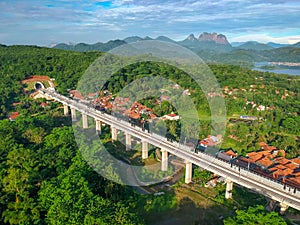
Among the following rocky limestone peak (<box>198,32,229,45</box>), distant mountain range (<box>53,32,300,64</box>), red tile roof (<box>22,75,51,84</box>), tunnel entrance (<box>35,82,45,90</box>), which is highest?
rocky limestone peak (<box>198,32,229,45</box>)

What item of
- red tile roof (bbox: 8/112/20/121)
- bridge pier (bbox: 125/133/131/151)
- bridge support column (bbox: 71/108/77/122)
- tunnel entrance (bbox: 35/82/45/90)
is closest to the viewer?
bridge pier (bbox: 125/133/131/151)

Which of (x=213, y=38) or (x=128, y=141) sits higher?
(x=213, y=38)

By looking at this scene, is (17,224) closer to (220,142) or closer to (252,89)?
(220,142)

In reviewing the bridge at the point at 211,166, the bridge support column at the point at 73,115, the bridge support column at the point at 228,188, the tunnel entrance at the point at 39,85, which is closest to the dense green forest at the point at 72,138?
the bridge support column at the point at 73,115

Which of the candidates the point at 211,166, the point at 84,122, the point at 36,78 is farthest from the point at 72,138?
the point at 36,78

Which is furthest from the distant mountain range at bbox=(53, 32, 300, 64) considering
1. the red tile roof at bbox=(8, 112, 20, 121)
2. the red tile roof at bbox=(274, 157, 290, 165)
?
the red tile roof at bbox=(274, 157, 290, 165)

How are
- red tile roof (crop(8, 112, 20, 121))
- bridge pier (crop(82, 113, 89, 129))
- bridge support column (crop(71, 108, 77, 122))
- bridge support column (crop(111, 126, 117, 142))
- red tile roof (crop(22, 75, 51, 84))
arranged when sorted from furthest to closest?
red tile roof (crop(22, 75, 51, 84)) < bridge support column (crop(71, 108, 77, 122)) < red tile roof (crop(8, 112, 20, 121)) < bridge pier (crop(82, 113, 89, 129)) < bridge support column (crop(111, 126, 117, 142))

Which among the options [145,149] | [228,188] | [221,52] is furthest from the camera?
[221,52]

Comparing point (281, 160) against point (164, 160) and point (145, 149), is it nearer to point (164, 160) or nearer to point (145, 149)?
point (164, 160)

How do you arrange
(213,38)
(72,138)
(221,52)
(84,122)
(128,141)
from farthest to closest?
1. (213,38)
2. (221,52)
3. (84,122)
4. (128,141)
5. (72,138)

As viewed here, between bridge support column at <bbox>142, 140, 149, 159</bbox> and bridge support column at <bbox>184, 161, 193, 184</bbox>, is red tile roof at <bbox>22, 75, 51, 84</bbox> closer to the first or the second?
bridge support column at <bbox>142, 140, 149, 159</bbox>
